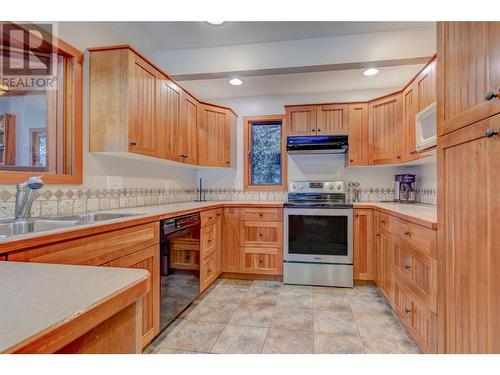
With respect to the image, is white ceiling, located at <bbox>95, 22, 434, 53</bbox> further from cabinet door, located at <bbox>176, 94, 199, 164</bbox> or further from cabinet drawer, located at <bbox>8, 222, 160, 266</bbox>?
cabinet drawer, located at <bbox>8, 222, 160, 266</bbox>

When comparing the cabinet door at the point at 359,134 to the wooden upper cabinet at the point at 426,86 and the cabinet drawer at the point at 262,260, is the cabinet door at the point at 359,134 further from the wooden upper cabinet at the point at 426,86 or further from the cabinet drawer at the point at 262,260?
the cabinet drawer at the point at 262,260

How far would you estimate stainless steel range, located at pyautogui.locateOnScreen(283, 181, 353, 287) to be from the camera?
2871 millimetres

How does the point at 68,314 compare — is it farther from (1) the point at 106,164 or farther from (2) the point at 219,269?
(2) the point at 219,269

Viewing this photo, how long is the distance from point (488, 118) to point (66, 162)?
7.79ft

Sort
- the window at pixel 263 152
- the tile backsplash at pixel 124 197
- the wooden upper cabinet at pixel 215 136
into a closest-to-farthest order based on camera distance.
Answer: the tile backsplash at pixel 124 197 → the wooden upper cabinet at pixel 215 136 → the window at pixel 263 152

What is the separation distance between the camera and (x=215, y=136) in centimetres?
345

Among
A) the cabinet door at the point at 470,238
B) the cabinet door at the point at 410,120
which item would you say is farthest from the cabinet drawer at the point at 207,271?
the cabinet door at the point at 410,120

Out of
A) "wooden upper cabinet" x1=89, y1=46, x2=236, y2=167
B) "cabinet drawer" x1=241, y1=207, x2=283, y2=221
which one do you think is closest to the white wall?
"cabinet drawer" x1=241, y1=207, x2=283, y2=221

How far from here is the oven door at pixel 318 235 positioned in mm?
2877

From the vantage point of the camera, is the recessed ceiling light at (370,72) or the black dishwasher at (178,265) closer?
the black dishwasher at (178,265)

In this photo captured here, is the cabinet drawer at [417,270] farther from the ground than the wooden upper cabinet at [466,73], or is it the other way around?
the wooden upper cabinet at [466,73]

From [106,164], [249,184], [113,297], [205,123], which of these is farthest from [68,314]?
[249,184]

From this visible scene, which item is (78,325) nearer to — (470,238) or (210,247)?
(470,238)

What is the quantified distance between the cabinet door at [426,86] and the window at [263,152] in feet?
5.72
